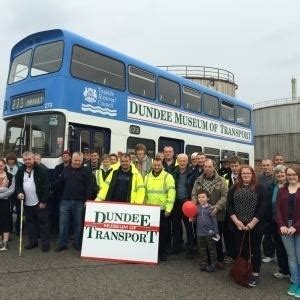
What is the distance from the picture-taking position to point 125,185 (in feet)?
25.1

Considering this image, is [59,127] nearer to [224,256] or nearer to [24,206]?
[24,206]

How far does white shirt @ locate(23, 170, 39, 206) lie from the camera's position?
7918 millimetres

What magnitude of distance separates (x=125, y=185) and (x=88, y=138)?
255 centimetres

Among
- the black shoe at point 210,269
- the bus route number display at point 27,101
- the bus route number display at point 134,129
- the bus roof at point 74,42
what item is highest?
the bus roof at point 74,42

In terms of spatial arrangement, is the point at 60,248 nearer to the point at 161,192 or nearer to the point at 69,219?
the point at 69,219

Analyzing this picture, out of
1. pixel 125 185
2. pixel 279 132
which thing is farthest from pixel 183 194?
pixel 279 132

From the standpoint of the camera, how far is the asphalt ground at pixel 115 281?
18.2 ft

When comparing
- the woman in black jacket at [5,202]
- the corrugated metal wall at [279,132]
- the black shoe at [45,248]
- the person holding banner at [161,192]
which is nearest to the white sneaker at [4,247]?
the woman in black jacket at [5,202]

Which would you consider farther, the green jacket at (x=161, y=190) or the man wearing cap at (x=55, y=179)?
the man wearing cap at (x=55, y=179)

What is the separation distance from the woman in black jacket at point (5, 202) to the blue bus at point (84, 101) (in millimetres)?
1343

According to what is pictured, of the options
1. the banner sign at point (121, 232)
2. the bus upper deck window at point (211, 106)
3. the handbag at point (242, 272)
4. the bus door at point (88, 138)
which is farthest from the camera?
the bus upper deck window at point (211, 106)

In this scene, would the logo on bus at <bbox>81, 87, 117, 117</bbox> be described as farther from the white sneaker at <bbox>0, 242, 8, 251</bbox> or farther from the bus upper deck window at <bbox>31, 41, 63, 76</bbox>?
the white sneaker at <bbox>0, 242, 8, 251</bbox>

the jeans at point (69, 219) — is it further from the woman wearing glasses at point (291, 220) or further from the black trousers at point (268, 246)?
the woman wearing glasses at point (291, 220)

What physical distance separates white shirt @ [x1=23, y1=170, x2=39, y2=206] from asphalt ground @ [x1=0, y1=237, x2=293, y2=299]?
1012 mm
